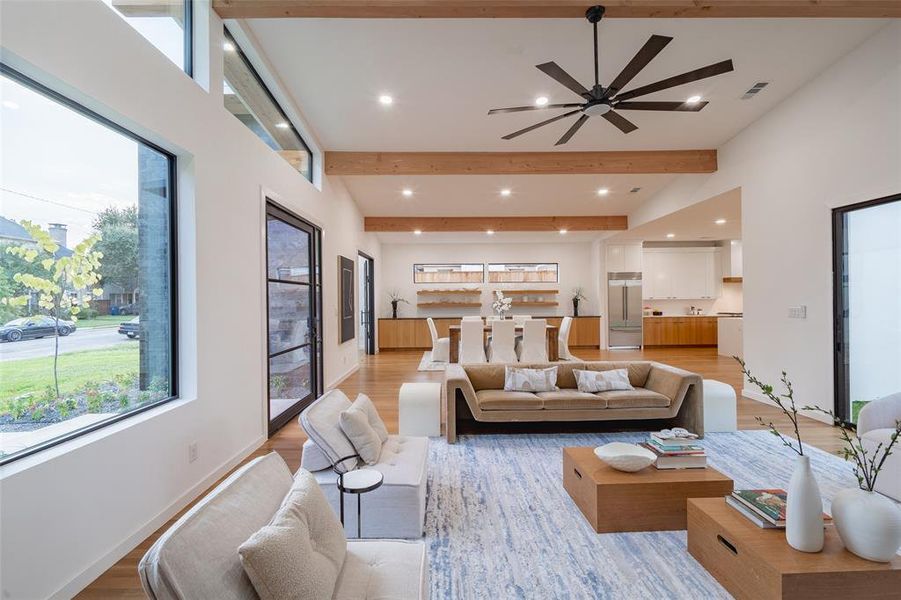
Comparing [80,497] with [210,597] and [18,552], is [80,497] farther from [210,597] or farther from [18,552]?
[210,597]

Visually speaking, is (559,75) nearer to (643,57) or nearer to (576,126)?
(643,57)

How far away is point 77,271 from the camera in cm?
199

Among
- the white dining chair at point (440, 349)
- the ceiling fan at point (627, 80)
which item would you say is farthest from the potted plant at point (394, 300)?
the ceiling fan at point (627, 80)

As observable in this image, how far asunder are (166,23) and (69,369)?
7.03 ft

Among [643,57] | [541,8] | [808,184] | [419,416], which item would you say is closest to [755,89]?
[808,184]

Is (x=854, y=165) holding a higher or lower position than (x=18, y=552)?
higher

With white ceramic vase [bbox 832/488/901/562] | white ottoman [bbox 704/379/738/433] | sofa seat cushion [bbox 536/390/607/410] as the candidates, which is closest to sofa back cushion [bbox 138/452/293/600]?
white ceramic vase [bbox 832/488/901/562]

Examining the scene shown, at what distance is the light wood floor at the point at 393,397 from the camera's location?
1.89m

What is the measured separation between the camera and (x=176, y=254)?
2.65 m

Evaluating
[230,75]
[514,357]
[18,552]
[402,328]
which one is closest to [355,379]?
[514,357]

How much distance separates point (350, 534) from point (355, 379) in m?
4.31

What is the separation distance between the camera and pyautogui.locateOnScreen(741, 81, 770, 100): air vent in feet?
13.4

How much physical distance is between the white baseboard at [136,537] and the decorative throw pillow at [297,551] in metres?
1.30

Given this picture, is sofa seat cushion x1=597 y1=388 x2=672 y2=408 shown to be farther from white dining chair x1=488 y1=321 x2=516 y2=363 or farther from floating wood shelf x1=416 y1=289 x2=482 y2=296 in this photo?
floating wood shelf x1=416 y1=289 x2=482 y2=296
